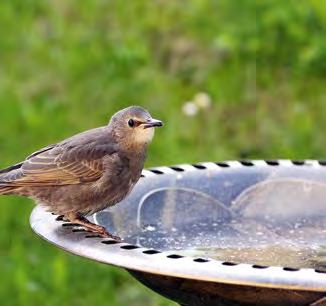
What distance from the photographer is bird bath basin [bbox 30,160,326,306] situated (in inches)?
128

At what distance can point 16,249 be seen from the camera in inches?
260

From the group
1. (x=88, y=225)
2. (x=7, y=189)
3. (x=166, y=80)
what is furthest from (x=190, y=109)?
(x=88, y=225)

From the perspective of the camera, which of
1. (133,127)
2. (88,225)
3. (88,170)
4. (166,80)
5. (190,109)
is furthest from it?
(166,80)

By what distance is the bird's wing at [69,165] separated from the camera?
3963 millimetres

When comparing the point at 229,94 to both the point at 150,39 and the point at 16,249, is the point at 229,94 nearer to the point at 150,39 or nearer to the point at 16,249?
the point at 150,39

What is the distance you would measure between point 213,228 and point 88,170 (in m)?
0.53

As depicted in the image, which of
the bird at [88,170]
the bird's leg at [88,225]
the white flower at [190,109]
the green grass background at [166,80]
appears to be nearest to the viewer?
the bird's leg at [88,225]

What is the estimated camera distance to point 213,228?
4.09 metres

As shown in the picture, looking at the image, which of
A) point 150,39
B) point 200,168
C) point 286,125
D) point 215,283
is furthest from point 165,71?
point 215,283

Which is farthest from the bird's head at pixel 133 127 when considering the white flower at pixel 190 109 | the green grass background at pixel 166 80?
the white flower at pixel 190 109

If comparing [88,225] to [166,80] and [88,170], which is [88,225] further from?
[166,80]

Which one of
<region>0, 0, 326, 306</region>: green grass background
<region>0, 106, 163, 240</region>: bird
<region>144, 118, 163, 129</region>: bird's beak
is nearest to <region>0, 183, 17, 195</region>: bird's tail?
<region>0, 106, 163, 240</region>: bird

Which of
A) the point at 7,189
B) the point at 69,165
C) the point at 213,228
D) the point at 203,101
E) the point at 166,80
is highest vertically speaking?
the point at 166,80

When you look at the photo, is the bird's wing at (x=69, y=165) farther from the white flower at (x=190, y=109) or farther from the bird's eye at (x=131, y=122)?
the white flower at (x=190, y=109)
